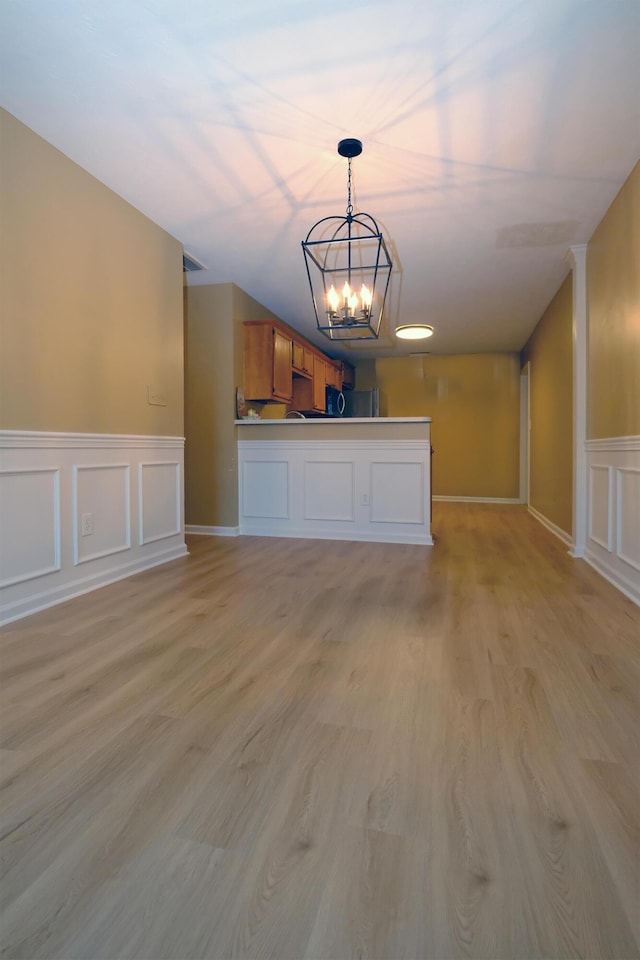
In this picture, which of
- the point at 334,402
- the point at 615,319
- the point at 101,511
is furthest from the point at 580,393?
the point at 334,402

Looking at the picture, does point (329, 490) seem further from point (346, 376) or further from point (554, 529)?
point (346, 376)

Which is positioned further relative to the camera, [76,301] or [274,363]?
[274,363]

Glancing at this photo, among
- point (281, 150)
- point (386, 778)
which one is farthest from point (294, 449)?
point (386, 778)

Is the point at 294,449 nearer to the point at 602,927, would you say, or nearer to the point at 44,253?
the point at 44,253

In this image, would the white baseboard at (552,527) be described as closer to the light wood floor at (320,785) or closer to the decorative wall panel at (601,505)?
the decorative wall panel at (601,505)

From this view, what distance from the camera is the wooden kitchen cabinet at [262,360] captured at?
4562mm

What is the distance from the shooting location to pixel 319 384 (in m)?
6.05

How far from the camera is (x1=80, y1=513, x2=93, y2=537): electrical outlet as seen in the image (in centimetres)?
266

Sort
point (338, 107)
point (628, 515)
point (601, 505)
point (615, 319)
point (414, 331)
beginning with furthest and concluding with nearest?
point (414, 331), point (601, 505), point (615, 319), point (628, 515), point (338, 107)

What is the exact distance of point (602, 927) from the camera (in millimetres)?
774

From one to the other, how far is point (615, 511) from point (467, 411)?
4.56m

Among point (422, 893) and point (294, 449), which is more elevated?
point (294, 449)

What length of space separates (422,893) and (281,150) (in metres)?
2.89

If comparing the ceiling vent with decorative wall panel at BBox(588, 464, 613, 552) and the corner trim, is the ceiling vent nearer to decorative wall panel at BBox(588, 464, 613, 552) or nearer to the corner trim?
decorative wall panel at BBox(588, 464, 613, 552)
